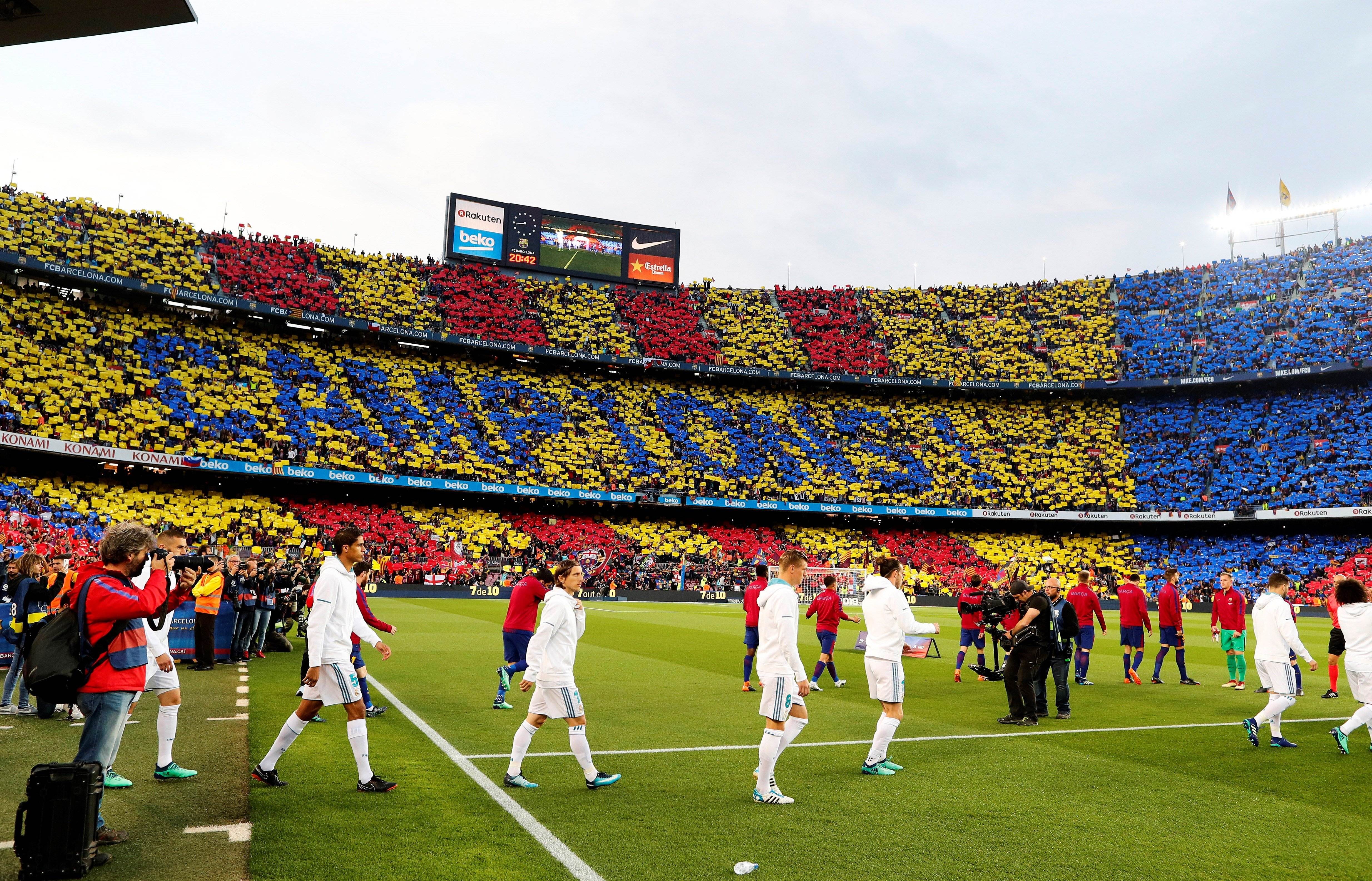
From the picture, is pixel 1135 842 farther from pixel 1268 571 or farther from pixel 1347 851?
pixel 1268 571

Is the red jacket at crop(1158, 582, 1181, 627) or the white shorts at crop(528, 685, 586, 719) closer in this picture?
the white shorts at crop(528, 685, 586, 719)

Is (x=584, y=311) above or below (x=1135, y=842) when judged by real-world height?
above

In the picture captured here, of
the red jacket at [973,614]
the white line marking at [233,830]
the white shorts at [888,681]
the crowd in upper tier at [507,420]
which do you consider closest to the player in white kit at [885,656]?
the white shorts at [888,681]

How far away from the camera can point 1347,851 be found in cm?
654

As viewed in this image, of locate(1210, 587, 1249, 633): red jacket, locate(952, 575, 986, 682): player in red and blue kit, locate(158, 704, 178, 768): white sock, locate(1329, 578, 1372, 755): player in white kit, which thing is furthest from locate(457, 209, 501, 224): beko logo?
locate(1329, 578, 1372, 755): player in white kit

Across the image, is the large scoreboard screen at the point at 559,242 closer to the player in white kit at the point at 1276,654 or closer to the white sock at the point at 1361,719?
the player in white kit at the point at 1276,654

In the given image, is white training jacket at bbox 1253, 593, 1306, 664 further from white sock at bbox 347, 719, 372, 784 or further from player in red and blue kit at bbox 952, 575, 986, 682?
white sock at bbox 347, 719, 372, 784

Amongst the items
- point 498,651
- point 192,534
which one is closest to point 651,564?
point 192,534

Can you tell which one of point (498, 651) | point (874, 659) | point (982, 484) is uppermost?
point (982, 484)

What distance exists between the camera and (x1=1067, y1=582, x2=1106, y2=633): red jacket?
16.0m

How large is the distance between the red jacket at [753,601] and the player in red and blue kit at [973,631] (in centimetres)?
342

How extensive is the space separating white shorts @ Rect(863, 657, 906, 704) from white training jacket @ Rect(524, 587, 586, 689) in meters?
3.03

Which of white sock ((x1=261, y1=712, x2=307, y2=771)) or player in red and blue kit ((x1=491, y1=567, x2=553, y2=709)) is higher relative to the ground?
player in red and blue kit ((x1=491, y1=567, x2=553, y2=709))

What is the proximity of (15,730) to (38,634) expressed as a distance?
18.7 ft
